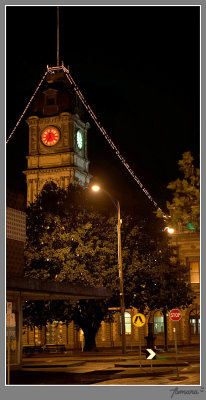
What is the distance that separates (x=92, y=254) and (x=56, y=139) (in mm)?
49897

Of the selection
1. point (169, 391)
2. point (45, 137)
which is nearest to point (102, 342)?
point (45, 137)

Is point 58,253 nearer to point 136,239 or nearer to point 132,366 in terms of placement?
point 136,239

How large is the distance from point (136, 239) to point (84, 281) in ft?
18.2

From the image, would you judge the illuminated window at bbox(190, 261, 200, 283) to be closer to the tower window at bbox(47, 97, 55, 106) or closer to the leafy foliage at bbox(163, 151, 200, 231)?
the tower window at bbox(47, 97, 55, 106)

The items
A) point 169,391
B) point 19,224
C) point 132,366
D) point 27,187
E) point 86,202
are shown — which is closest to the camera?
point 169,391

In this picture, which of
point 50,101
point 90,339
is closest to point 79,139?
point 50,101

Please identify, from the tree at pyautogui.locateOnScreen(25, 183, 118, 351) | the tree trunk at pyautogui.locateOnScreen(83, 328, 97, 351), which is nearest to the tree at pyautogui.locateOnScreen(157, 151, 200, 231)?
the tree at pyautogui.locateOnScreen(25, 183, 118, 351)

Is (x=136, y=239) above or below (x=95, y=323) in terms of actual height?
above

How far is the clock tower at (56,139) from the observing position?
88.3 meters

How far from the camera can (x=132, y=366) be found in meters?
29.9

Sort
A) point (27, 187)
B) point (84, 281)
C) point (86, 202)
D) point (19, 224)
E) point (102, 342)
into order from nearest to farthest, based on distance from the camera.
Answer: point (19, 224) → point (84, 281) → point (86, 202) → point (102, 342) → point (27, 187)

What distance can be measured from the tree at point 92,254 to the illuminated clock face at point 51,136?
42230mm

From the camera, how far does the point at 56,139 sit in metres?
90.5

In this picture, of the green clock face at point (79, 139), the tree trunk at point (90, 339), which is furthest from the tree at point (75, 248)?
the green clock face at point (79, 139)
